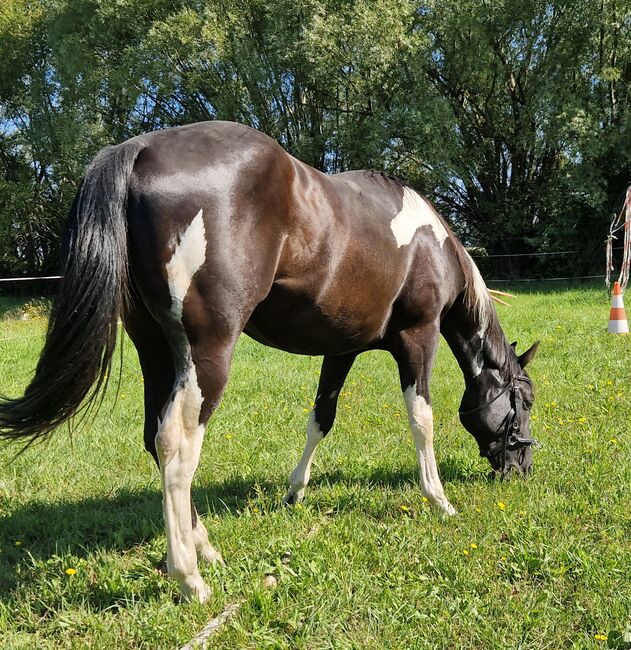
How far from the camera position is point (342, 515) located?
320 cm

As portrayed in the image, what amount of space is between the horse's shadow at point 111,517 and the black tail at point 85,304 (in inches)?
32.3

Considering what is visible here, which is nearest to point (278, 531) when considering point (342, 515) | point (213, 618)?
point (342, 515)

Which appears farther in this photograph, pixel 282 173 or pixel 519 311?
pixel 519 311

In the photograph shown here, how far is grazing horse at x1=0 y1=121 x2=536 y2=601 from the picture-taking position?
7.08ft

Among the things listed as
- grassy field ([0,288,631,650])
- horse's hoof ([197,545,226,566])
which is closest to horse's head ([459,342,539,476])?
grassy field ([0,288,631,650])

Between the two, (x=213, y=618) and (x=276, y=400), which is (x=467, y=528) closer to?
(x=213, y=618)

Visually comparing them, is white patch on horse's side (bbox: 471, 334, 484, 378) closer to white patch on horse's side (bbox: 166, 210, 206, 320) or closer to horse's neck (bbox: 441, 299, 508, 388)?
horse's neck (bbox: 441, 299, 508, 388)

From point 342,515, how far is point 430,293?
1.37 metres

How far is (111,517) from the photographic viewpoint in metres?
3.17

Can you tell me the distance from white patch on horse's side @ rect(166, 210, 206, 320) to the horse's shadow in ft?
4.52

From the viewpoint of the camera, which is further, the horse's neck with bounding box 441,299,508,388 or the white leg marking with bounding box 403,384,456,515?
the horse's neck with bounding box 441,299,508,388

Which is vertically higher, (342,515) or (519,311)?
(519,311)

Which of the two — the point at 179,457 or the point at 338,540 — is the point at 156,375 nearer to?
the point at 179,457

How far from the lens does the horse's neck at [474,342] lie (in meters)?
3.64
